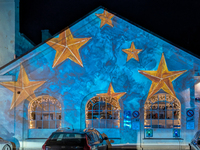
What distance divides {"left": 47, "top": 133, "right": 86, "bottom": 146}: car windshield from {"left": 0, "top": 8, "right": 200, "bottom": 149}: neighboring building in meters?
4.17

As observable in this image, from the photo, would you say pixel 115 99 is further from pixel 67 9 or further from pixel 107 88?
pixel 67 9

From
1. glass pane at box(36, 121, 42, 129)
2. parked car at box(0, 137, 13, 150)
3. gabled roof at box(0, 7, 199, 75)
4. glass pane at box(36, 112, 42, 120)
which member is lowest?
parked car at box(0, 137, 13, 150)

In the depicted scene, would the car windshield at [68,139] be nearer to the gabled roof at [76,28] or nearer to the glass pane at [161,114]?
the gabled roof at [76,28]

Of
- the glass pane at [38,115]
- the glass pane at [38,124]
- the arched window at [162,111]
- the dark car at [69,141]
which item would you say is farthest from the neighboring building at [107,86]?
the dark car at [69,141]

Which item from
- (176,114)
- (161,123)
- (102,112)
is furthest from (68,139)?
(176,114)

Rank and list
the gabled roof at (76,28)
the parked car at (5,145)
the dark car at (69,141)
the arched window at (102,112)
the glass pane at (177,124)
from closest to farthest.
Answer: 1. the dark car at (69,141)
2. the parked car at (5,145)
3. the gabled roof at (76,28)
4. the glass pane at (177,124)
5. the arched window at (102,112)

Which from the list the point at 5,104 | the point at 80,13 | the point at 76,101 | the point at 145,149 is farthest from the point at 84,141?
the point at 80,13

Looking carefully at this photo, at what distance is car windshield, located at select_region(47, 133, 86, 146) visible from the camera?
788 centimetres

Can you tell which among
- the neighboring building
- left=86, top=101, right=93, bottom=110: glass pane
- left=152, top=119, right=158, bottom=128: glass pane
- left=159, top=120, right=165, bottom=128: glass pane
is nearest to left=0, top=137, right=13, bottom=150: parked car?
the neighboring building

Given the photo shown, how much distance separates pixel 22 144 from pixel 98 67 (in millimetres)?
6139

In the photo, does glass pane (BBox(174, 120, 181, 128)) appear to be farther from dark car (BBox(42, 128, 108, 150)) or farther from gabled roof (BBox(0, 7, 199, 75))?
dark car (BBox(42, 128, 108, 150))

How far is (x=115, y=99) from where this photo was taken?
12.6 metres

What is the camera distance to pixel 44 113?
1273cm

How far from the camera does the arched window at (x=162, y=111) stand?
1248 cm
